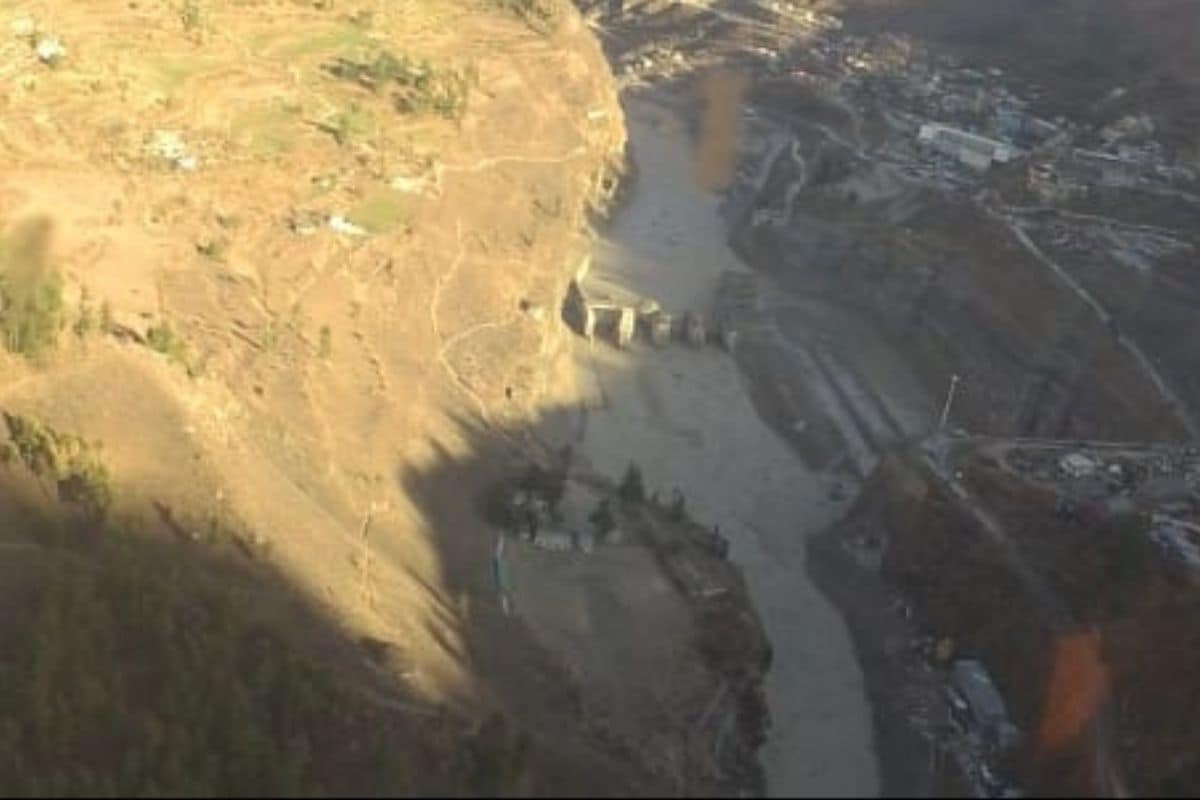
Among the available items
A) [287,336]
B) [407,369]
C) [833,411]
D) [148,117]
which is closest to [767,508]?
[833,411]

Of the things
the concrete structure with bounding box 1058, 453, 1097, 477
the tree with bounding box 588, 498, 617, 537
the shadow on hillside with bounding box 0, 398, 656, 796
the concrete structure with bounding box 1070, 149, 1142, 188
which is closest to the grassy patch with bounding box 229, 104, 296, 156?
the tree with bounding box 588, 498, 617, 537

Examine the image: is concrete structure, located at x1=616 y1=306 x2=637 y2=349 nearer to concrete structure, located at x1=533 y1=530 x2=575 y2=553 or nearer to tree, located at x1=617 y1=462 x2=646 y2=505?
tree, located at x1=617 y1=462 x2=646 y2=505

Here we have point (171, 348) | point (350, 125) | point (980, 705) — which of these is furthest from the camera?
point (350, 125)

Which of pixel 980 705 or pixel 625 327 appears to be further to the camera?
pixel 625 327

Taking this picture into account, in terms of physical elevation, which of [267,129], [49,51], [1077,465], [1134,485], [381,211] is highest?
[49,51]

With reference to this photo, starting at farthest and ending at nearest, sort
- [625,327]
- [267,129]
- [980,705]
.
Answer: [625,327] < [267,129] < [980,705]

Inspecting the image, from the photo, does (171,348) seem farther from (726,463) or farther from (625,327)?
(625,327)

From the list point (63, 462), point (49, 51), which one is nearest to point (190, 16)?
point (49, 51)
